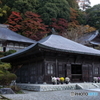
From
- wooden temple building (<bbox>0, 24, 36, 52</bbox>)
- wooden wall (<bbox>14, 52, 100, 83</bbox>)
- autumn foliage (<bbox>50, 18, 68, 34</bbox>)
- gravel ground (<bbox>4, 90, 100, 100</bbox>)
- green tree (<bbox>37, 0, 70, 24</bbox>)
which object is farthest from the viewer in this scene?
green tree (<bbox>37, 0, 70, 24</bbox>)

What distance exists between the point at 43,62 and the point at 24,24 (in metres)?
23.1

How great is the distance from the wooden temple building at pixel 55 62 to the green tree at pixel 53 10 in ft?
81.5

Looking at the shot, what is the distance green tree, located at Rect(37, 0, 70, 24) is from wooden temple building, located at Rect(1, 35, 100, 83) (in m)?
24.8

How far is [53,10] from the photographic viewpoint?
139 feet

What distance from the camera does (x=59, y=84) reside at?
44.3 ft

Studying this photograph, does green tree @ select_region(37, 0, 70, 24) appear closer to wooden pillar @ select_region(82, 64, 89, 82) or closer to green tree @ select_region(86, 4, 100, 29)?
green tree @ select_region(86, 4, 100, 29)

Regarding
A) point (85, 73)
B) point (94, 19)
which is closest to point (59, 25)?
point (94, 19)

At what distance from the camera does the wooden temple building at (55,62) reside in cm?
1375

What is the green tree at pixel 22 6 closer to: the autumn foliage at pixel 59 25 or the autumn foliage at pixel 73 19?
the autumn foliage at pixel 59 25

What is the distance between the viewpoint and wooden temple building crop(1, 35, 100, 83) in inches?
541

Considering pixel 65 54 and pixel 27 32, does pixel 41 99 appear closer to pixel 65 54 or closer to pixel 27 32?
pixel 65 54

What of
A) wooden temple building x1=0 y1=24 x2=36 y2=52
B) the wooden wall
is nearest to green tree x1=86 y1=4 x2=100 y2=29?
wooden temple building x1=0 y1=24 x2=36 y2=52

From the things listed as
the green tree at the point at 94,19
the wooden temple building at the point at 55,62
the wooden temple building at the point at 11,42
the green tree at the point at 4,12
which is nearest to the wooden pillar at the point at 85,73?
the wooden temple building at the point at 55,62

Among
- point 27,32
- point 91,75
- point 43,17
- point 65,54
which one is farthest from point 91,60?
point 43,17
